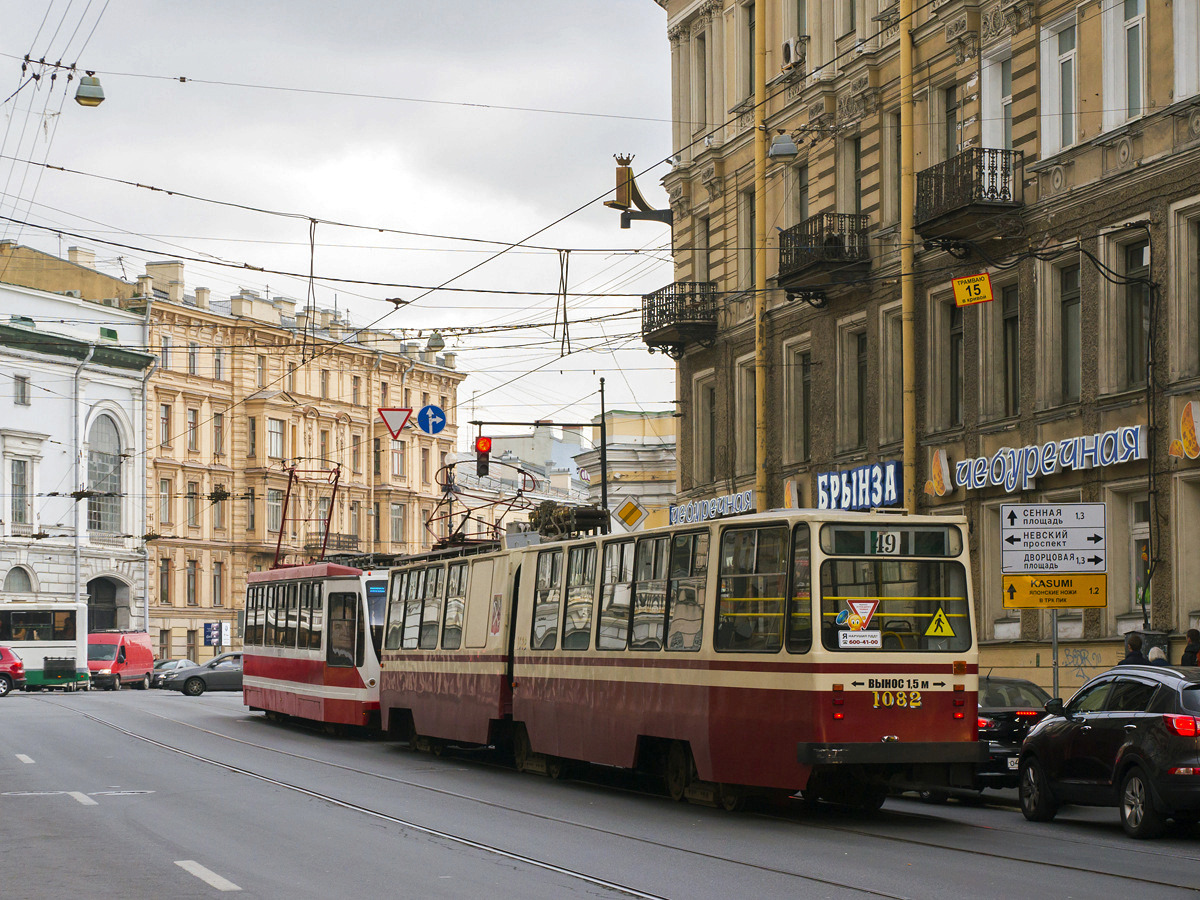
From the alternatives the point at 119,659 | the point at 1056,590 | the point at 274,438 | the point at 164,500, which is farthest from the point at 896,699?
the point at 274,438

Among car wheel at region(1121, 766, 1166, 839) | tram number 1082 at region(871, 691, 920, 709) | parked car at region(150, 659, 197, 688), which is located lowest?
parked car at region(150, 659, 197, 688)

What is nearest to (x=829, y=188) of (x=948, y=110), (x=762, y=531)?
(x=948, y=110)

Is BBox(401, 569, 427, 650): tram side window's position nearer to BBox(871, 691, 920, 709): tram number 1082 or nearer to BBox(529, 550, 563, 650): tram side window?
BBox(529, 550, 563, 650): tram side window

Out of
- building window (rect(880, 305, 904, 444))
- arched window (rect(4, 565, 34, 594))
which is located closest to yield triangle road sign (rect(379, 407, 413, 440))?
building window (rect(880, 305, 904, 444))

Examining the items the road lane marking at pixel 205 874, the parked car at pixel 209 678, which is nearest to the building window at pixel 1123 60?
the road lane marking at pixel 205 874

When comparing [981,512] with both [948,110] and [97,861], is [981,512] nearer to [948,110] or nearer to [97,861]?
[948,110]

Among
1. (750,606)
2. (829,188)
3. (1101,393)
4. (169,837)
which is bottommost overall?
(169,837)

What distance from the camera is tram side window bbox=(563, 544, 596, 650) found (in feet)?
63.6

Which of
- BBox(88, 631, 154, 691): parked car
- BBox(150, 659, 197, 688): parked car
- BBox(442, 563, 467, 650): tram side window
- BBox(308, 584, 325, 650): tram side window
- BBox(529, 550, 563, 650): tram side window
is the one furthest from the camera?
BBox(150, 659, 197, 688): parked car

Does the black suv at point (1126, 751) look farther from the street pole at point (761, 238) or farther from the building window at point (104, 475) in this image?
the building window at point (104, 475)

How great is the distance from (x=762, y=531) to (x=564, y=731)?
4917 millimetres

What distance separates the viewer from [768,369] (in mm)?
36781

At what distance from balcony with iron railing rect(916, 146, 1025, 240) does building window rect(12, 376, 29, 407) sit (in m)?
54.3

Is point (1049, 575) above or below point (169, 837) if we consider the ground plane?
above
